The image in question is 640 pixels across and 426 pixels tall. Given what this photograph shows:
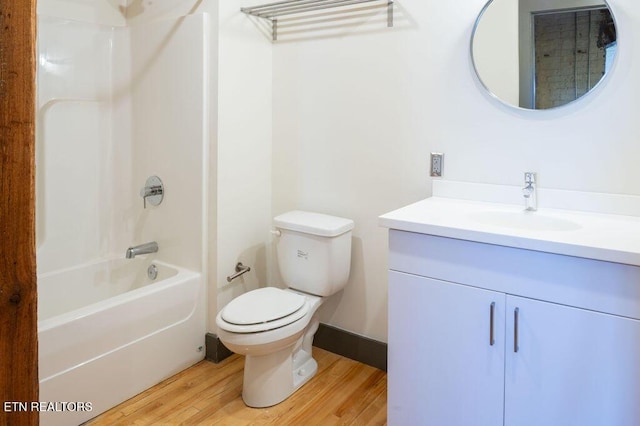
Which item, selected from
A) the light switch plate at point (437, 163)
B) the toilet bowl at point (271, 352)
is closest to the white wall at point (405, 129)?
the light switch plate at point (437, 163)

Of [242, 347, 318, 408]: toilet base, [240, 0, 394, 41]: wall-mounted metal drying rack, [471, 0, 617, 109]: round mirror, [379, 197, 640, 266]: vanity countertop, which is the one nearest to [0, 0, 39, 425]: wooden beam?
[379, 197, 640, 266]: vanity countertop

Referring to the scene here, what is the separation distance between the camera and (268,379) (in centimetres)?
204

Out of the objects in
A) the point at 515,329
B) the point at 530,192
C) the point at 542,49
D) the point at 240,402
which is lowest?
the point at 240,402

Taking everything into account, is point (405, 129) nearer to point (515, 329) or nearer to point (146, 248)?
point (515, 329)

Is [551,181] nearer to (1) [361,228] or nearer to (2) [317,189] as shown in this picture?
(1) [361,228]

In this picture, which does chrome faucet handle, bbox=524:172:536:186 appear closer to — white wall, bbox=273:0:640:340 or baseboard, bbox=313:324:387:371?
white wall, bbox=273:0:640:340

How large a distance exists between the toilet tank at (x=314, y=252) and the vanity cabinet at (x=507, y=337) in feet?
1.85

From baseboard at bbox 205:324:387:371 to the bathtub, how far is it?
0.08 m

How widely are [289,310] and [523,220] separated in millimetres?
1015

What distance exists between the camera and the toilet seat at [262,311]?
191 centimetres

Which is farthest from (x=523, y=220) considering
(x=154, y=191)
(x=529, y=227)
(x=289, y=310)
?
(x=154, y=191)

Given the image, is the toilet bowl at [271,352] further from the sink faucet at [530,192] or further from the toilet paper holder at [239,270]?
the sink faucet at [530,192]

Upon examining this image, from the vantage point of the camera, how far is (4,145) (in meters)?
0.55

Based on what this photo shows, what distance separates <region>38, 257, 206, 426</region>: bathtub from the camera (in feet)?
5.94
